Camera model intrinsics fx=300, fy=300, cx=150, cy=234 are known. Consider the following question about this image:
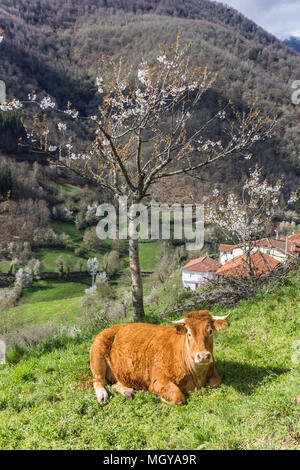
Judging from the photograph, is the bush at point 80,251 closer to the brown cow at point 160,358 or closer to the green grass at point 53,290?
the green grass at point 53,290

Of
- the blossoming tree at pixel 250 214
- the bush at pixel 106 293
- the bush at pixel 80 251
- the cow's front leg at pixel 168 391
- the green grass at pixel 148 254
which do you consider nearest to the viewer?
the cow's front leg at pixel 168 391

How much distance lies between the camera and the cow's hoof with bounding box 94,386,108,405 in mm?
4394

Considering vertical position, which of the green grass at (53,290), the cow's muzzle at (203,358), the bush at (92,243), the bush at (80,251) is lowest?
the green grass at (53,290)

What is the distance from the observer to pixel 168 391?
415cm

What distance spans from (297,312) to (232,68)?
203890 millimetres

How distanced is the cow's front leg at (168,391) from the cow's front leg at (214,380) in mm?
498

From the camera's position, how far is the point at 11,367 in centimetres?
661

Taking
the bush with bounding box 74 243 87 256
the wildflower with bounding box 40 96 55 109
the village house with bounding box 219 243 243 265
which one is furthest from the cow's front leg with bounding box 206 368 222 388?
the bush with bounding box 74 243 87 256

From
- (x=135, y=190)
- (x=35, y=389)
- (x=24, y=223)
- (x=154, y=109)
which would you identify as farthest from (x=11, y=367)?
(x=24, y=223)

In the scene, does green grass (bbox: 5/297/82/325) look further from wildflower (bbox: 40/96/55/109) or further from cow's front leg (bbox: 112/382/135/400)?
cow's front leg (bbox: 112/382/135/400)

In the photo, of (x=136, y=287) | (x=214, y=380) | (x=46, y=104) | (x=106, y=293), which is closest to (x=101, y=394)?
(x=214, y=380)

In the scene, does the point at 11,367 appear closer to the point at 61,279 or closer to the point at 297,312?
the point at 297,312

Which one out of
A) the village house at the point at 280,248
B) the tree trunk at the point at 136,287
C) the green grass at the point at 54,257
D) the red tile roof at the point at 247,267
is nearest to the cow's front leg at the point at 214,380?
the tree trunk at the point at 136,287

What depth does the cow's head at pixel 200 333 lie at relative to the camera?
377 centimetres
